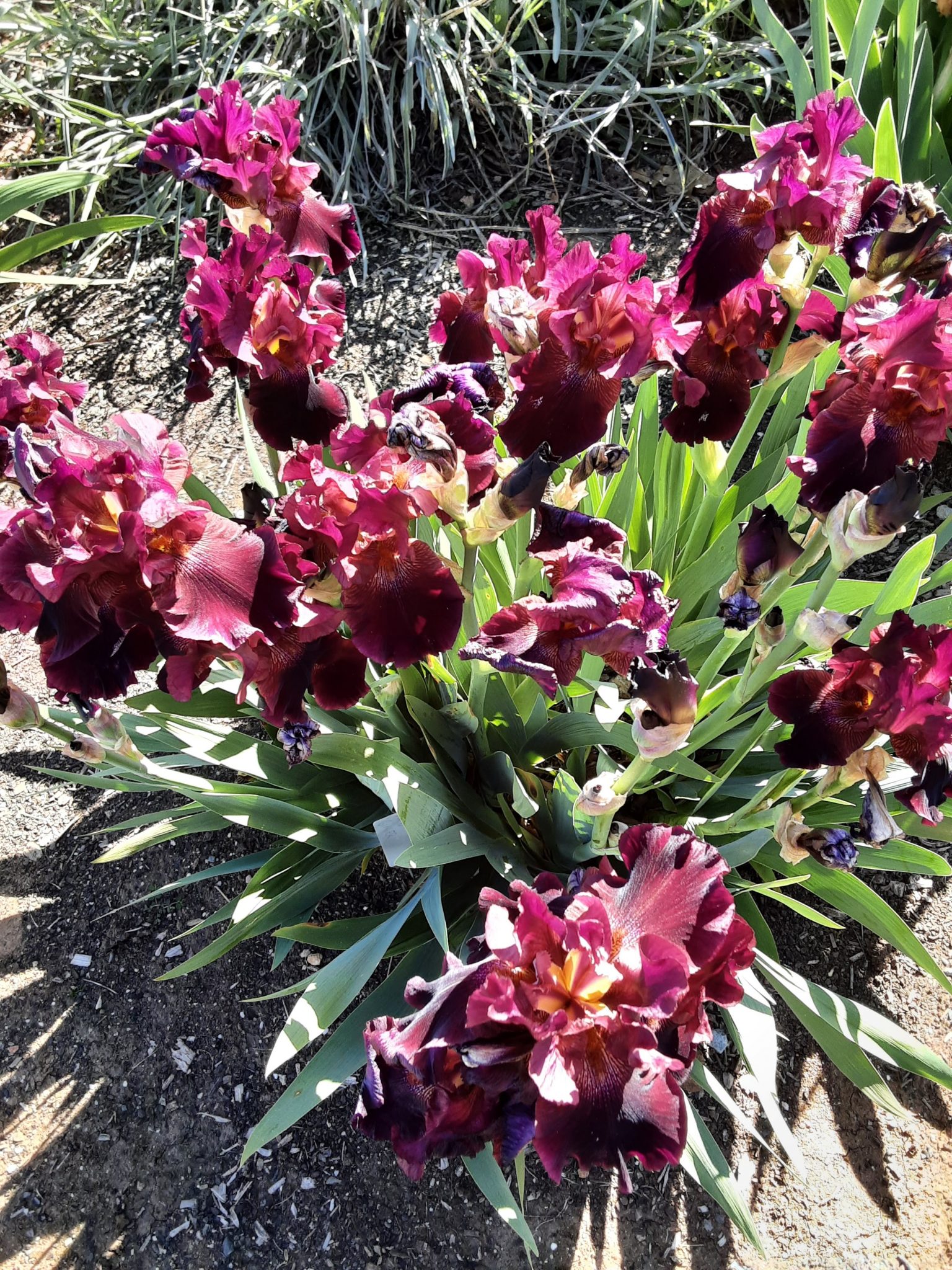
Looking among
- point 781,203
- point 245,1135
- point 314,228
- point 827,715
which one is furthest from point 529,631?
point 245,1135

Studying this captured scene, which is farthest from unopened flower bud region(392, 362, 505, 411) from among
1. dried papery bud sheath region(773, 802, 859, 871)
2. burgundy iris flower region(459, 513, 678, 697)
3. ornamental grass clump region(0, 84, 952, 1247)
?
dried papery bud sheath region(773, 802, 859, 871)

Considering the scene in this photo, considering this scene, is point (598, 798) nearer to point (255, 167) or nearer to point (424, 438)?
point (424, 438)

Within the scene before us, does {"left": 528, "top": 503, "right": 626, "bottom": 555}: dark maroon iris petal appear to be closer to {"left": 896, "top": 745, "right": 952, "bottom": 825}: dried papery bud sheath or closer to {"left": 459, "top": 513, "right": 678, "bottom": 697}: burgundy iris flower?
{"left": 459, "top": 513, "right": 678, "bottom": 697}: burgundy iris flower

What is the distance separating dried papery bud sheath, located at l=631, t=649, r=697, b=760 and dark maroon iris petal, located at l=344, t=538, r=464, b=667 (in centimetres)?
23

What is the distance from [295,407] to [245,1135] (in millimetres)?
1375

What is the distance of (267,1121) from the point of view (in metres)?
1.34

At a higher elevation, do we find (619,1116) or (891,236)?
(891,236)

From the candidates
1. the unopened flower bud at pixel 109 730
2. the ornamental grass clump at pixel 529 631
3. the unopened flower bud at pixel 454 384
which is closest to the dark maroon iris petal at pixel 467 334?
the ornamental grass clump at pixel 529 631

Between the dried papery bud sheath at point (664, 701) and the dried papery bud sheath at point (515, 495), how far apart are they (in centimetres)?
23

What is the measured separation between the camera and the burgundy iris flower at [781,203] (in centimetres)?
118

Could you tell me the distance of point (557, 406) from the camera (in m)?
1.08

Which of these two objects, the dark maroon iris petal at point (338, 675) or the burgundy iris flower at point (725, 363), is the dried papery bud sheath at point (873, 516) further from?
the dark maroon iris petal at point (338, 675)

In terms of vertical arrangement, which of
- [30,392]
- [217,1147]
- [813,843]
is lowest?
[217,1147]

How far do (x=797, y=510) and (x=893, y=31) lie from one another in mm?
2048
